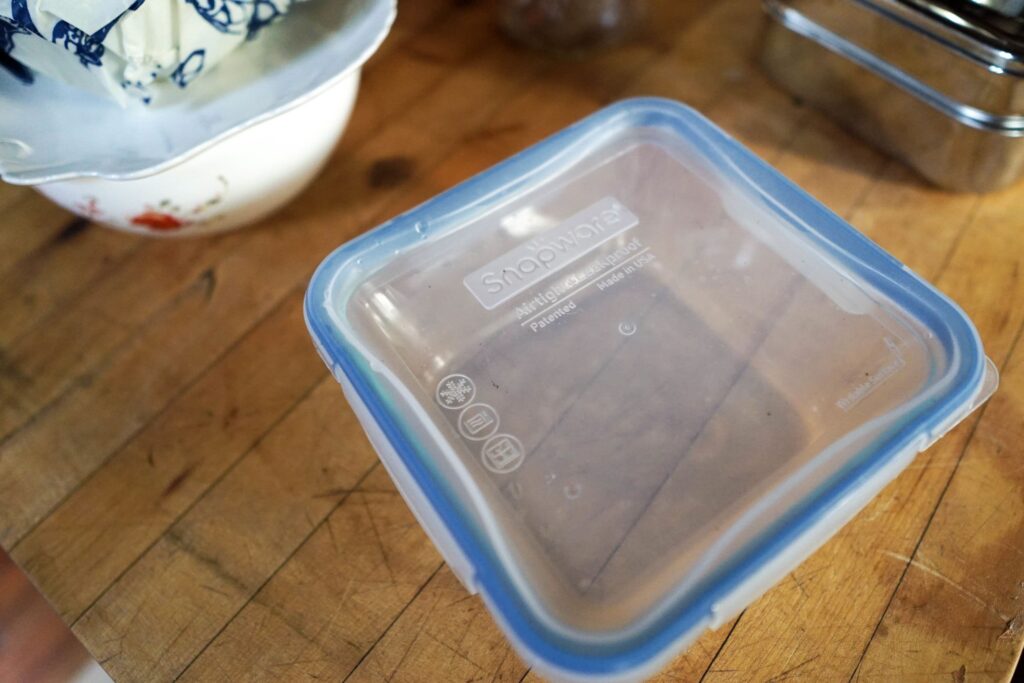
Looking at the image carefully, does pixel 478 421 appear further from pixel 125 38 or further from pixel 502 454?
pixel 125 38

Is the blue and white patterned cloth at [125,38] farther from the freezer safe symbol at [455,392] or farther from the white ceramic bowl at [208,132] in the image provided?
the freezer safe symbol at [455,392]

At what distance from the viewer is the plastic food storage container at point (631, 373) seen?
12.7 inches

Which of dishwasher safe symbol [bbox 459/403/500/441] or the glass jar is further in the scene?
the glass jar

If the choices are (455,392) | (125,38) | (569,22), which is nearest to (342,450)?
(455,392)

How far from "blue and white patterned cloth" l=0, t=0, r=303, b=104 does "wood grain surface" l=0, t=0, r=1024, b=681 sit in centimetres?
12

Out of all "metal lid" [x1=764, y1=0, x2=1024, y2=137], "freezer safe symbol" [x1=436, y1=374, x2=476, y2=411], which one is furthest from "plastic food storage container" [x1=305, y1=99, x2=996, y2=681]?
"metal lid" [x1=764, y1=0, x2=1024, y2=137]

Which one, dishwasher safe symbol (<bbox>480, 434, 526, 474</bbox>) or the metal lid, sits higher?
the metal lid

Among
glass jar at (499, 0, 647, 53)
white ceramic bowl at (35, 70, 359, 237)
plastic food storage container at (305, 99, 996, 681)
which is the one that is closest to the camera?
plastic food storage container at (305, 99, 996, 681)

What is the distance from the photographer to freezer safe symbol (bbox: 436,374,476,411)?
370 millimetres

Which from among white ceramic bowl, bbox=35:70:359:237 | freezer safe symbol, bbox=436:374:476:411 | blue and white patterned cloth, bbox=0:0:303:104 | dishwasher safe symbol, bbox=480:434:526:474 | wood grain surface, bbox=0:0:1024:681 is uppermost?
blue and white patterned cloth, bbox=0:0:303:104

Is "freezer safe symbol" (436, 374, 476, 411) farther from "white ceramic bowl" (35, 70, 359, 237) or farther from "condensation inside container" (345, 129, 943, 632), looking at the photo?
"white ceramic bowl" (35, 70, 359, 237)

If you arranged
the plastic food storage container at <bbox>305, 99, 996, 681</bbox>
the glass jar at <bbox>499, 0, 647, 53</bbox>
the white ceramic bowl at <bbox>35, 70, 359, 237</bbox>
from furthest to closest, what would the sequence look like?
the glass jar at <bbox>499, 0, 647, 53</bbox>
the white ceramic bowl at <bbox>35, 70, 359, 237</bbox>
the plastic food storage container at <bbox>305, 99, 996, 681</bbox>

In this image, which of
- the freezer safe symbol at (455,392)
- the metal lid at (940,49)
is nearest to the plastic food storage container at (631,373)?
the freezer safe symbol at (455,392)

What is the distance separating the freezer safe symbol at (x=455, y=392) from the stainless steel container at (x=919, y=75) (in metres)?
0.32
